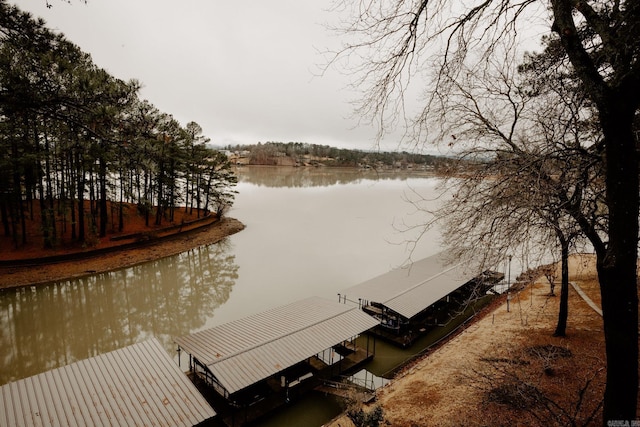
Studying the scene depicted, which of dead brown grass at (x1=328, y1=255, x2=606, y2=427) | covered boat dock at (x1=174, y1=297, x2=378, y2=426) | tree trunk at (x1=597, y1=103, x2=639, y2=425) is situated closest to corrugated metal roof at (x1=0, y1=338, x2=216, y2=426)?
covered boat dock at (x1=174, y1=297, x2=378, y2=426)

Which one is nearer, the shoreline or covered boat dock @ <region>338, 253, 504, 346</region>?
covered boat dock @ <region>338, 253, 504, 346</region>

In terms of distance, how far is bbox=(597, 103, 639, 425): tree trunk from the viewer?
2.96 metres

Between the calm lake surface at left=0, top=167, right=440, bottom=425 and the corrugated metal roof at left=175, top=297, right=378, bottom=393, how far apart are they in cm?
139

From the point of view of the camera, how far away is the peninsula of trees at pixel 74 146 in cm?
479

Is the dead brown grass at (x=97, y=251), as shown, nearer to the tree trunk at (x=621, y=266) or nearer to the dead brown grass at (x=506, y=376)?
the dead brown grass at (x=506, y=376)

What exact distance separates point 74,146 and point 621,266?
30.8ft

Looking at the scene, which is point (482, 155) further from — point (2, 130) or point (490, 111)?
point (2, 130)

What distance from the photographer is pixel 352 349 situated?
1134cm

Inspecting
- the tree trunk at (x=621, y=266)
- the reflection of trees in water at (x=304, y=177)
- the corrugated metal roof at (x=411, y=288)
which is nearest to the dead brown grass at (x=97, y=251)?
the corrugated metal roof at (x=411, y=288)

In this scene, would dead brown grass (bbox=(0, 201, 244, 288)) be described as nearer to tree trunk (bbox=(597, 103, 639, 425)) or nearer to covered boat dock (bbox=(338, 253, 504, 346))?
covered boat dock (bbox=(338, 253, 504, 346))

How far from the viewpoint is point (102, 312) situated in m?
14.0

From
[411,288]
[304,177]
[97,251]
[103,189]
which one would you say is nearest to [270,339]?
[411,288]

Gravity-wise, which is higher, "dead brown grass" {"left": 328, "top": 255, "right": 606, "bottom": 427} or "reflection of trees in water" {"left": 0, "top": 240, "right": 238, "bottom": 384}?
"dead brown grass" {"left": 328, "top": 255, "right": 606, "bottom": 427}

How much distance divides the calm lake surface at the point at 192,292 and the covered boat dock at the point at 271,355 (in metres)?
0.87
